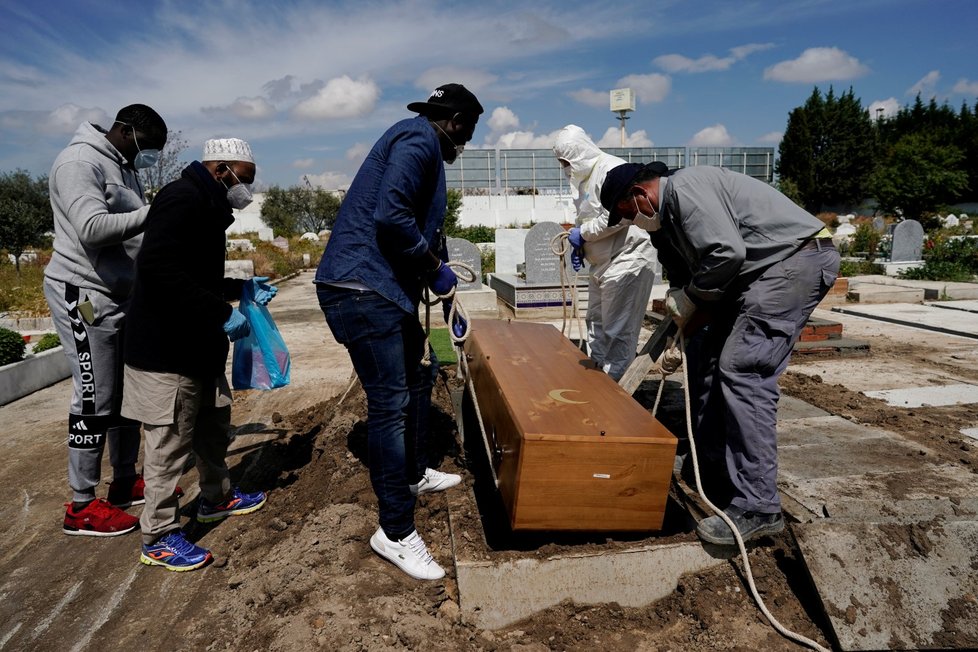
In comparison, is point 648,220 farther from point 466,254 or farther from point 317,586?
point 466,254

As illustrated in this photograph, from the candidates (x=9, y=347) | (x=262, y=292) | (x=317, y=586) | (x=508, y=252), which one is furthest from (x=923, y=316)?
(x=9, y=347)

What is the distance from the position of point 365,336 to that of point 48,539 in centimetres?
208

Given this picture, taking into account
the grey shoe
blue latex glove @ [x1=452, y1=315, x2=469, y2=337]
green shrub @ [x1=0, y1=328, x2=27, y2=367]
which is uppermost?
blue latex glove @ [x1=452, y1=315, x2=469, y2=337]

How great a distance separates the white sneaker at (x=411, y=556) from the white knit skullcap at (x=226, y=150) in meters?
1.81

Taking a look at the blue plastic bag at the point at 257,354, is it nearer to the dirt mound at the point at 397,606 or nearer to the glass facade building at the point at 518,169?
the dirt mound at the point at 397,606

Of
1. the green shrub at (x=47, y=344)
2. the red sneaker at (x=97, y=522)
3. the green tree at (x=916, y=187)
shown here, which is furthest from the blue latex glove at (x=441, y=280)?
the green tree at (x=916, y=187)

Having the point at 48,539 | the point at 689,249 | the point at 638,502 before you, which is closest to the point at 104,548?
the point at 48,539

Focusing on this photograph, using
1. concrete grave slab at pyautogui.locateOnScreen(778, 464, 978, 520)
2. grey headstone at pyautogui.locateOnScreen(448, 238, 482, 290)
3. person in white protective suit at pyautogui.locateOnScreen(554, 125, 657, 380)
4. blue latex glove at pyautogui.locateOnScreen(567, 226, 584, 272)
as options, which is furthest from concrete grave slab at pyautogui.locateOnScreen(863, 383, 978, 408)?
grey headstone at pyautogui.locateOnScreen(448, 238, 482, 290)

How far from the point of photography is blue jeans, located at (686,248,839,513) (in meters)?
2.45

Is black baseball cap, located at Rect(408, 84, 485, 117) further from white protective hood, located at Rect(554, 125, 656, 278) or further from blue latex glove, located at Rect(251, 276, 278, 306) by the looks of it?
white protective hood, located at Rect(554, 125, 656, 278)

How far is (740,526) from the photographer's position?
2395 mm

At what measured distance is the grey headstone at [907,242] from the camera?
13.8 m

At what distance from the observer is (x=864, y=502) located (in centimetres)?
270

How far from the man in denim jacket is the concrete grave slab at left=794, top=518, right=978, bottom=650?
1.41 metres
